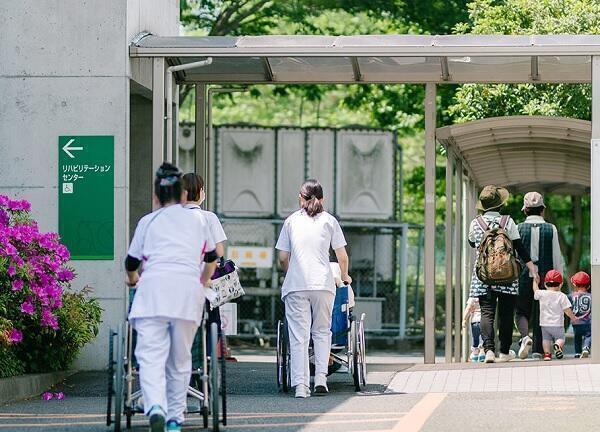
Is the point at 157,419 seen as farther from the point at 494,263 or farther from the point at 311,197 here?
the point at 494,263

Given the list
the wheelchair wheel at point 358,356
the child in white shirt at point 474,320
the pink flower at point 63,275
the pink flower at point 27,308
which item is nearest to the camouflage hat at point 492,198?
the child in white shirt at point 474,320

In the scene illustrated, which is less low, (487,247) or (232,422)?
(487,247)

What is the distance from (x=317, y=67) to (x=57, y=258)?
4298 mm

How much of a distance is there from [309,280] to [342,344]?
1.02 meters

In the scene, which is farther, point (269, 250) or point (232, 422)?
point (269, 250)

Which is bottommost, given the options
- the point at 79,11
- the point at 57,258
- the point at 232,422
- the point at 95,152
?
the point at 232,422

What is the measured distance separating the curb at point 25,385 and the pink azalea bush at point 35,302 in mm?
138

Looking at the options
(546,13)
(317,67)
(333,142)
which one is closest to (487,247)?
(317,67)

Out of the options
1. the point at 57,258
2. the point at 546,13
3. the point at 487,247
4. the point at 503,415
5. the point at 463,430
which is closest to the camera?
the point at 463,430

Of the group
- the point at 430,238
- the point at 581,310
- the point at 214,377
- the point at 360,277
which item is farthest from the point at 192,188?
the point at 360,277

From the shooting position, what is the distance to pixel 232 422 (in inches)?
410

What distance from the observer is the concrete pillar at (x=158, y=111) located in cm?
1518

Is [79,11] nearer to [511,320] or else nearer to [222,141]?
[511,320]

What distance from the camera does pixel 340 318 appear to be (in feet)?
42.2
